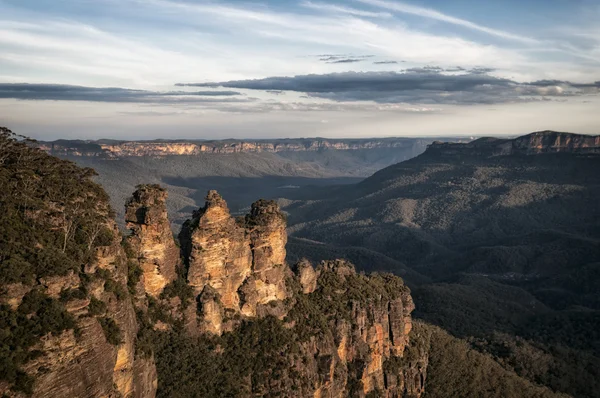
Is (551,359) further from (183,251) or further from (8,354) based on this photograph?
(8,354)

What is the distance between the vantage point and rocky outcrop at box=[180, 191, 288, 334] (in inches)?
1747

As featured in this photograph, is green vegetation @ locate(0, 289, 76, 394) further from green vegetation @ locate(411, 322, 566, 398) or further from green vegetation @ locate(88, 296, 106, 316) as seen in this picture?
green vegetation @ locate(411, 322, 566, 398)

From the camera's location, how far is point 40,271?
25625 mm

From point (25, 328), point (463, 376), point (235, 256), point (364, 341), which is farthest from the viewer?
point (463, 376)

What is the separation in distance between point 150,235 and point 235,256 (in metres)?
9.33

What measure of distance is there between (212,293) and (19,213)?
18256 millimetres

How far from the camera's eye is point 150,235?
40.5m

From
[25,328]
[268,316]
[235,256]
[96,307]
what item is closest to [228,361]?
[268,316]

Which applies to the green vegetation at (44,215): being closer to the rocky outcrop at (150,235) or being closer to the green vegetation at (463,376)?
the rocky outcrop at (150,235)

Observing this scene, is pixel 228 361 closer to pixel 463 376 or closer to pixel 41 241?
pixel 41 241

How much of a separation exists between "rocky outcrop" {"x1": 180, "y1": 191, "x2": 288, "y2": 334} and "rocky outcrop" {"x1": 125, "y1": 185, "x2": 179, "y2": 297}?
3.18 meters

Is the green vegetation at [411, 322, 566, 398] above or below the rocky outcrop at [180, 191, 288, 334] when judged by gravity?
below

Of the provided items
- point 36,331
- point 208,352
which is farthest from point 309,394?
point 36,331

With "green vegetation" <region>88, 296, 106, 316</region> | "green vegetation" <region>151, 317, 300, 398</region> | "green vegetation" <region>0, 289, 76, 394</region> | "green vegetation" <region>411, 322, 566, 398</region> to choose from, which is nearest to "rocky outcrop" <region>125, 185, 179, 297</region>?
"green vegetation" <region>151, 317, 300, 398</region>
